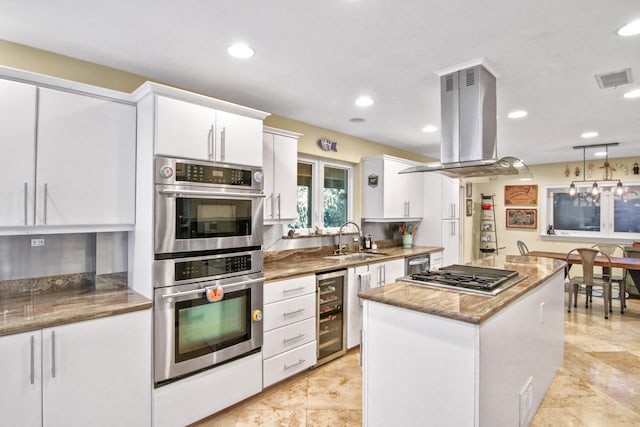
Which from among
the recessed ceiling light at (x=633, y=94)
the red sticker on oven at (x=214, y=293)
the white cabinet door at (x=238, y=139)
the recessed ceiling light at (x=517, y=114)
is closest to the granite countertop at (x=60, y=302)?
the red sticker on oven at (x=214, y=293)

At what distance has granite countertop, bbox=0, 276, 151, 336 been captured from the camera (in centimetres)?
174

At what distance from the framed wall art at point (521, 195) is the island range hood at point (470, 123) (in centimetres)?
540

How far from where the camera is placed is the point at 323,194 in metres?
4.18

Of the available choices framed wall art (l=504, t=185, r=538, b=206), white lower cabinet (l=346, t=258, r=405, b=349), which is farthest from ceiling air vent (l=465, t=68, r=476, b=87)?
framed wall art (l=504, t=185, r=538, b=206)

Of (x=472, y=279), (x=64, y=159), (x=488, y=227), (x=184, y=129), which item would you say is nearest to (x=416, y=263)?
(x=472, y=279)

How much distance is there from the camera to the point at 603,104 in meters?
3.15

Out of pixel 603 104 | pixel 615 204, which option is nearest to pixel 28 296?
pixel 603 104

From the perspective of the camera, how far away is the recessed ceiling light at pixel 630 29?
1812 mm

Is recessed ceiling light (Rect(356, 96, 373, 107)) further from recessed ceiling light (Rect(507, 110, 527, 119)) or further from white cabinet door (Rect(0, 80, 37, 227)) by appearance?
white cabinet door (Rect(0, 80, 37, 227))

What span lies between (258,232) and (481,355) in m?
1.68

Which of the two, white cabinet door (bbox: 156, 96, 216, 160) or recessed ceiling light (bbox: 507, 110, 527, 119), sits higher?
recessed ceiling light (bbox: 507, 110, 527, 119)

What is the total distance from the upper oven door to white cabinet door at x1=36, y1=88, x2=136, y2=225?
1.10 feet

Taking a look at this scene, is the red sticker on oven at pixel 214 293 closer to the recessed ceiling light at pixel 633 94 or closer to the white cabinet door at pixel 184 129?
the white cabinet door at pixel 184 129

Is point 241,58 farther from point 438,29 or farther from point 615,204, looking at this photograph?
point 615,204
